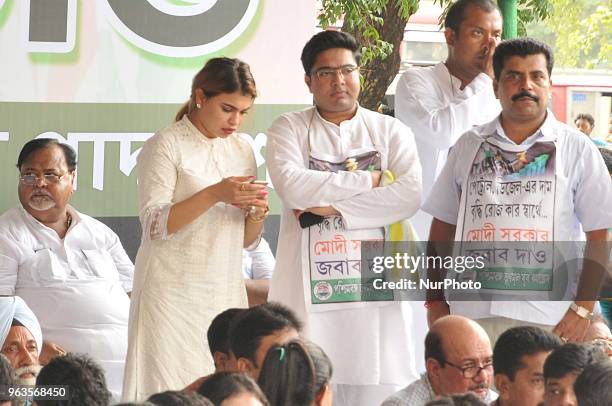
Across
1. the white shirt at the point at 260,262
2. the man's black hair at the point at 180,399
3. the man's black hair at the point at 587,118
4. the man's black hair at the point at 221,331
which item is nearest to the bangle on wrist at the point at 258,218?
the man's black hair at the point at 221,331

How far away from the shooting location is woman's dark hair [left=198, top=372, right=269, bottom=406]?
9.02 feet

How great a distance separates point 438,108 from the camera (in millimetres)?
4832

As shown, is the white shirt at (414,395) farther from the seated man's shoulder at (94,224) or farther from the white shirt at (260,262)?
the seated man's shoulder at (94,224)

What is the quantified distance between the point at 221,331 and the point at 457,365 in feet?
2.49

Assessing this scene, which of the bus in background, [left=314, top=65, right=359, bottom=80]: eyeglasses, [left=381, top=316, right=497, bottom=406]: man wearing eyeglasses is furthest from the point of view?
the bus in background

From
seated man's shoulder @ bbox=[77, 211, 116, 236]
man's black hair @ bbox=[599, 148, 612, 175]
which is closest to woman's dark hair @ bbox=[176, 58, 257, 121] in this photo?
seated man's shoulder @ bbox=[77, 211, 116, 236]

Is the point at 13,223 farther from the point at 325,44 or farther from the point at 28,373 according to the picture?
the point at 325,44

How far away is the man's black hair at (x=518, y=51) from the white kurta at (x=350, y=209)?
0.43 meters

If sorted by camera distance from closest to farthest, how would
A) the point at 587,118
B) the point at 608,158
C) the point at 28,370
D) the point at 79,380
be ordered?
1. the point at 79,380
2. the point at 28,370
3. the point at 608,158
4. the point at 587,118

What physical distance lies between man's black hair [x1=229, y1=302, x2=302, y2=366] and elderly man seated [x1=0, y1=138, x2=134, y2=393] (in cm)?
137

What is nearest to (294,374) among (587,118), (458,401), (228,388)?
(228,388)

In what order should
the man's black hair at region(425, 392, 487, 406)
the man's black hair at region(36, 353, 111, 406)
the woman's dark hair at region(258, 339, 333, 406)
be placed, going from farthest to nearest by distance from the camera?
1. the man's black hair at region(36, 353, 111, 406)
2. the woman's dark hair at region(258, 339, 333, 406)
3. the man's black hair at region(425, 392, 487, 406)

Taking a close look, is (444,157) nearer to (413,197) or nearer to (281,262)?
(413,197)
